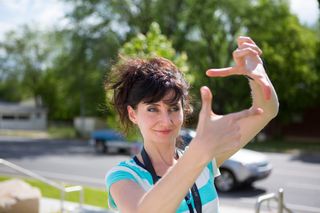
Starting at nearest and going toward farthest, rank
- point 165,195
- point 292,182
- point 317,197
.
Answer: point 165,195, point 317,197, point 292,182

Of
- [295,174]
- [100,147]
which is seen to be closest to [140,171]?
[295,174]

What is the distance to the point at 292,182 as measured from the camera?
12.4m

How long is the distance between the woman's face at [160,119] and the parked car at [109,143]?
18.9 meters

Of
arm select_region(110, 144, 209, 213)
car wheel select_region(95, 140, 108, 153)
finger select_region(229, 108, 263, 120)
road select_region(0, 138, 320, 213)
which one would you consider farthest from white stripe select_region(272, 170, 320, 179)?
arm select_region(110, 144, 209, 213)

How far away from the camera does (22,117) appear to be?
184 feet

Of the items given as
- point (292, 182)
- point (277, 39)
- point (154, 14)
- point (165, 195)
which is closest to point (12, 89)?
point (154, 14)

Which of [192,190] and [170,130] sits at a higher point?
[170,130]

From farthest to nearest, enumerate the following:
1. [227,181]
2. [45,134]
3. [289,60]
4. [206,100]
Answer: [45,134], [289,60], [227,181], [206,100]

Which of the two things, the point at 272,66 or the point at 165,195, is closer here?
the point at 165,195

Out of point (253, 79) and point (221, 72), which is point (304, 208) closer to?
point (253, 79)

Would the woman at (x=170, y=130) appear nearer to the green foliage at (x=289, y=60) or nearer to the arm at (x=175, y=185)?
the arm at (x=175, y=185)

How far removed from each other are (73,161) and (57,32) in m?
15.3

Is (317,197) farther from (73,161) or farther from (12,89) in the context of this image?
(12,89)

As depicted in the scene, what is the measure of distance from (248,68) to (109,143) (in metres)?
20.3
